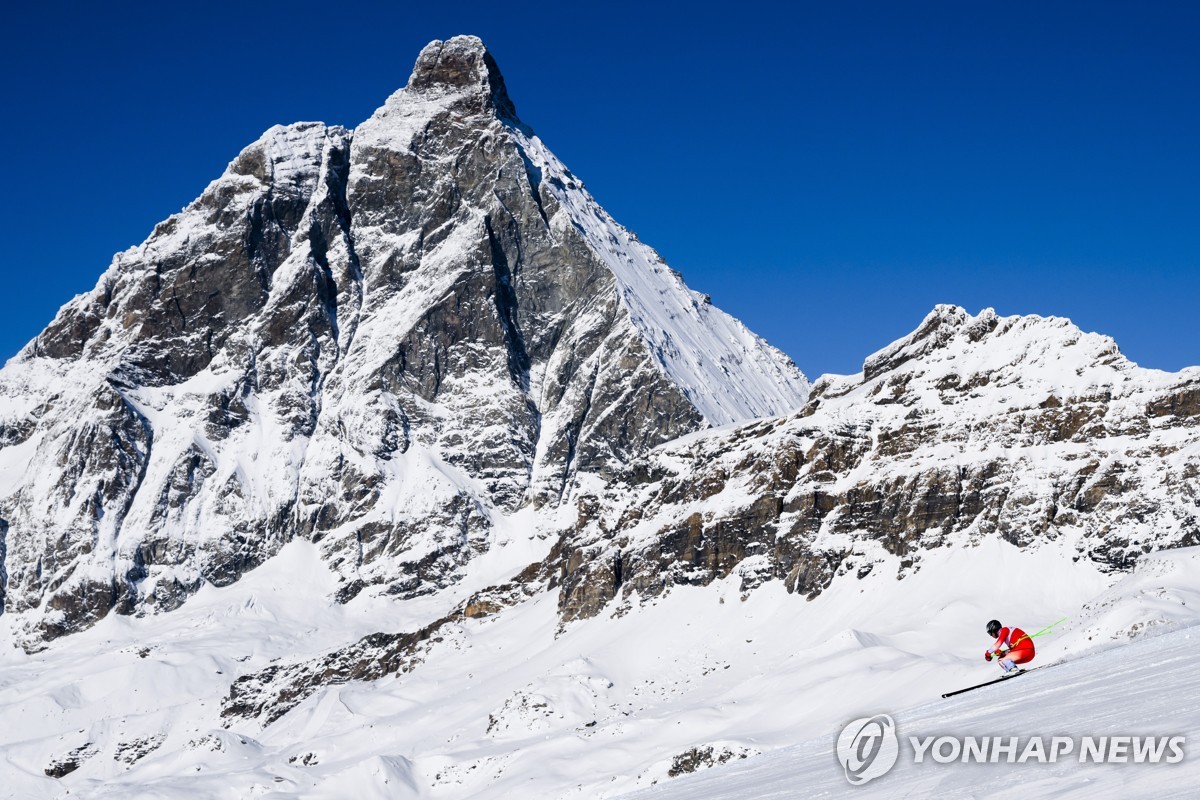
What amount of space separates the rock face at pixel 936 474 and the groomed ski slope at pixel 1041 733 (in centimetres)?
8676

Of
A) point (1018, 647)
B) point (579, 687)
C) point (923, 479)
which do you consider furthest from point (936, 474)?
point (1018, 647)

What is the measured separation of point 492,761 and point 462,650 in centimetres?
4672

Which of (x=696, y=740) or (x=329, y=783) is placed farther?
(x=329, y=783)

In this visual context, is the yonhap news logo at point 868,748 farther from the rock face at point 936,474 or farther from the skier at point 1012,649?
the rock face at point 936,474

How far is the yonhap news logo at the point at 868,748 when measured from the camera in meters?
22.7

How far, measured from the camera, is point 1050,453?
403 feet

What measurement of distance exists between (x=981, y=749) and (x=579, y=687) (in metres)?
105

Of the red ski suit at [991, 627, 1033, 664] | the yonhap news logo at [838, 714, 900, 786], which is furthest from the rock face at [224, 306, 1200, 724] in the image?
the yonhap news logo at [838, 714, 900, 786]

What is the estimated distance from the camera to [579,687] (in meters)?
125

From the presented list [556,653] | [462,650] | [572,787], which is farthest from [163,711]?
[572,787]

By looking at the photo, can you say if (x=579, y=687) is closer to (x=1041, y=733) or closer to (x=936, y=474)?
(x=936, y=474)

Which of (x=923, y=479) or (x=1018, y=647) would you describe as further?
(x=923, y=479)

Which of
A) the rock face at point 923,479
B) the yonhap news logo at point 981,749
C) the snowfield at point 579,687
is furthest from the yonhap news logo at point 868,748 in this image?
the rock face at point 923,479

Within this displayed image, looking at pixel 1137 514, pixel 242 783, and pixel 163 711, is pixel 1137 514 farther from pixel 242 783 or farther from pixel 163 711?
pixel 163 711
